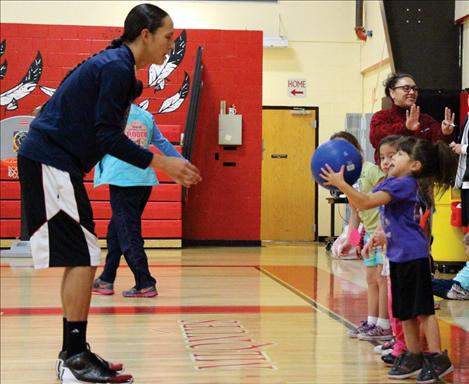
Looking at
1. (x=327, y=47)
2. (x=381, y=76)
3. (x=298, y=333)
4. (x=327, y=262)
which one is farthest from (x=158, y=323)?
(x=327, y=47)

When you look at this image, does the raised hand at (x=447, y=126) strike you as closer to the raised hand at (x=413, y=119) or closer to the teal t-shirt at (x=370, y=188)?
the raised hand at (x=413, y=119)

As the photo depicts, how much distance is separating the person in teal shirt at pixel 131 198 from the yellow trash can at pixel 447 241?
325cm

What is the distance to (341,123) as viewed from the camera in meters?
12.7

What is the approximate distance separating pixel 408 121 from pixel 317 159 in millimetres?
1179

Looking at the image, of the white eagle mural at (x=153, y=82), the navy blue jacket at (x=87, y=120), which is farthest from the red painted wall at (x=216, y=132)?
the navy blue jacket at (x=87, y=120)

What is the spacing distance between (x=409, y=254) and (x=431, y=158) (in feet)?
1.54

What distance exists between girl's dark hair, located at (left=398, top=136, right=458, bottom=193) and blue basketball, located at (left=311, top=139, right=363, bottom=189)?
243mm

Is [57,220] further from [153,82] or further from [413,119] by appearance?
[153,82]

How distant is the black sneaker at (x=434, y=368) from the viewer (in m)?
3.38

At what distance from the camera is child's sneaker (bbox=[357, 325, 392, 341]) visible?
4215 millimetres

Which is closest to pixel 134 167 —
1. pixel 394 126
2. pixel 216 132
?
pixel 394 126

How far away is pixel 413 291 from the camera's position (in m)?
3.50

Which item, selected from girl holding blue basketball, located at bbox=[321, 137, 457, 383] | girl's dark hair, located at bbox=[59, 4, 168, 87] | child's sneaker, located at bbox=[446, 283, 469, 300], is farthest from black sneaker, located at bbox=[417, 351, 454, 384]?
child's sneaker, located at bbox=[446, 283, 469, 300]

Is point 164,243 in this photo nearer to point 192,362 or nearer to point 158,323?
point 158,323
